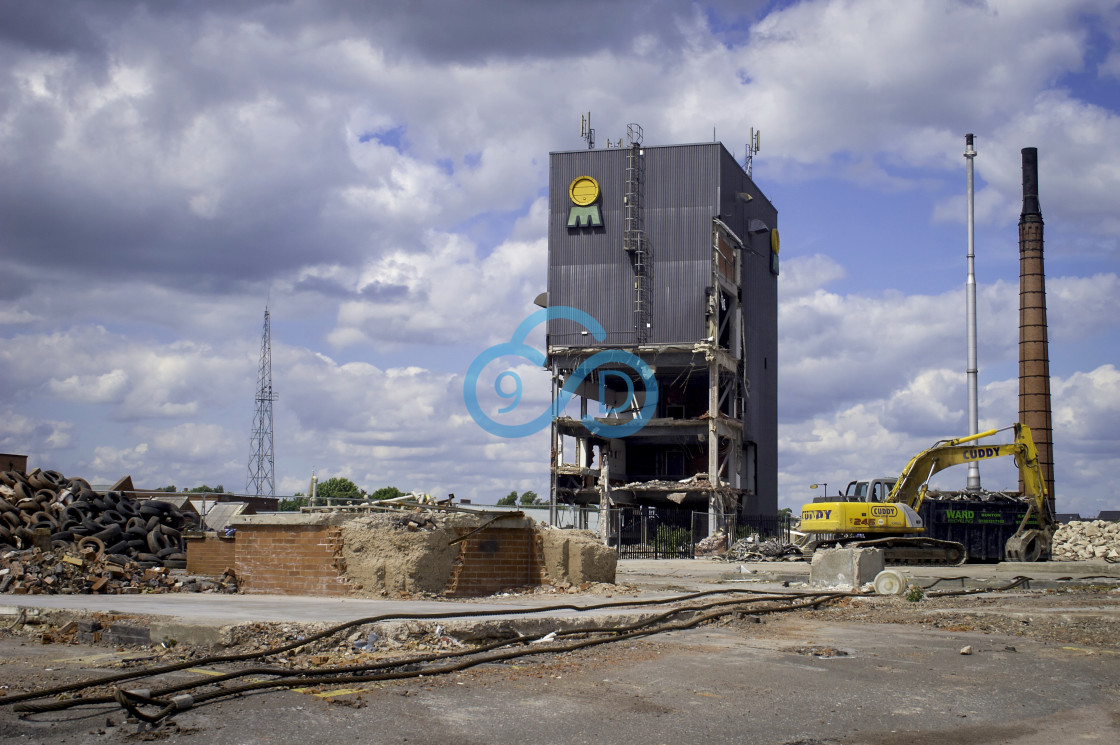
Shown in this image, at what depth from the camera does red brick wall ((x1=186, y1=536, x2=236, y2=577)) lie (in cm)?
1553

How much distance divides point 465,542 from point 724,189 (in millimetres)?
42450

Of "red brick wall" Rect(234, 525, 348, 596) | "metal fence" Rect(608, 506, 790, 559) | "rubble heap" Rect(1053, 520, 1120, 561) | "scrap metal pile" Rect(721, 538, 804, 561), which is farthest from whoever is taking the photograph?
"metal fence" Rect(608, 506, 790, 559)

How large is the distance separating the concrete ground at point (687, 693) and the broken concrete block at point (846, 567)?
19.6ft

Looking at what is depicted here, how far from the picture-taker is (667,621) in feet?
37.8

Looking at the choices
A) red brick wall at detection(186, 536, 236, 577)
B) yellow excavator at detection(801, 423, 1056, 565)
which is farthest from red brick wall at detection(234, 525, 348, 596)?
yellow excavator at detection(801, 423, 1056, 565)

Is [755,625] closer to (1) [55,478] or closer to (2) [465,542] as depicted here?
(2) [465,542]

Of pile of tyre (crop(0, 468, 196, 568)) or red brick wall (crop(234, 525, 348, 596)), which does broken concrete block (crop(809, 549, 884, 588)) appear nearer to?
red brick wall (crop(234, 525, 348, 596))

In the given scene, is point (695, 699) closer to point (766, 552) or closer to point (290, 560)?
point (290, 560)

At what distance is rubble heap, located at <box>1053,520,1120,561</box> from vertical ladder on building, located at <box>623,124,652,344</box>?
21594 millimetres

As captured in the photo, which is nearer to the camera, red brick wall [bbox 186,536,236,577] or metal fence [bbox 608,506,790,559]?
red brick wall [bbox 186,536,236,577]

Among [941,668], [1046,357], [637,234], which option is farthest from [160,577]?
[1046,357]

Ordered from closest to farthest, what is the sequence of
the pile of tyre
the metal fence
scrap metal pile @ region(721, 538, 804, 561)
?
the pile of tyre
scrap metal pile @ region(721, 538, 804, 561)
the metal fence

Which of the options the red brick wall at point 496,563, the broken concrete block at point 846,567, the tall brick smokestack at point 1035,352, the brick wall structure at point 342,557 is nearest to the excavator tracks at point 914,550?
the broken concrete block at point 846,567

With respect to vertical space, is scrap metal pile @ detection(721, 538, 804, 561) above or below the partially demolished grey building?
below
